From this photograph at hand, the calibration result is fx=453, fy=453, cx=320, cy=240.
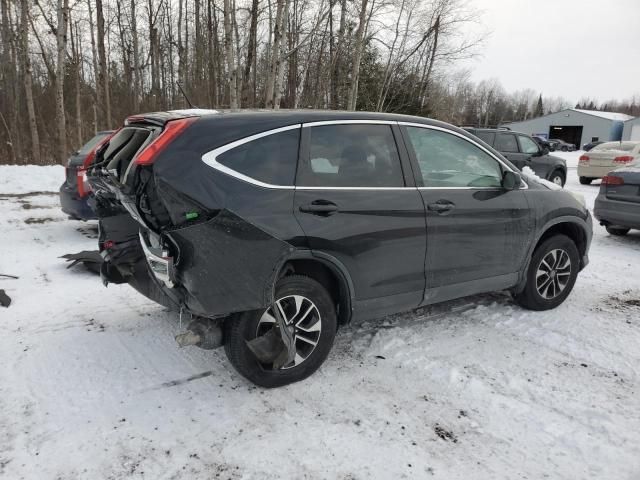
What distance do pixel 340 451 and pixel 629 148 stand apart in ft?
57.2

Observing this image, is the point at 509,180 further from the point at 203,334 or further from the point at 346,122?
the point at 203,334

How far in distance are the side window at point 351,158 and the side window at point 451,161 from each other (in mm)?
280

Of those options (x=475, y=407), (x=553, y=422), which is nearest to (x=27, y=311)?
(x=475, y=407)

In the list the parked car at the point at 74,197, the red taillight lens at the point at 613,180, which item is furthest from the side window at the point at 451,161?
the parked car at the point at 74,197

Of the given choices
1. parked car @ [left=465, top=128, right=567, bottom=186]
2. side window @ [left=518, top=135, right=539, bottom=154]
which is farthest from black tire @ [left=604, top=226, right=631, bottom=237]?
side window @ [left=518, top=135, right=539, bottom=154]

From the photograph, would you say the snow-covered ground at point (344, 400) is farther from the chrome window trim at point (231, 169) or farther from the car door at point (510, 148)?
the car door at point (510, 148)

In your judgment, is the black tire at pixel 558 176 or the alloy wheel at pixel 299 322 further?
the black tire at pixel 558 176

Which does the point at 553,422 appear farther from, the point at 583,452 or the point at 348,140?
the point at 348,140

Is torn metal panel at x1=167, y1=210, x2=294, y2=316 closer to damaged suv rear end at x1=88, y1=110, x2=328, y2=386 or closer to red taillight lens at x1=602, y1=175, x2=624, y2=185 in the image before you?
damaged suv rear end at x1=88, y1=110, x2=328, y2=386

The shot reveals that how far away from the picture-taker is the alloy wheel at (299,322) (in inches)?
121

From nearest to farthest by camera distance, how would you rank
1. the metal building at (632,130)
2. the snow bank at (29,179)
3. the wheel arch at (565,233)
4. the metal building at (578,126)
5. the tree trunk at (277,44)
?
the wheel arch at (565,233) → the snow bank at (29,179) → the tree trunk at (277,44) → the metal building at (632,130) → the metal building at (578,126)

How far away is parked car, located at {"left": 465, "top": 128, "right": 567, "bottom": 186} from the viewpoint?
1274 centimetres

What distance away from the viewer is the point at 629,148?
51.6ft

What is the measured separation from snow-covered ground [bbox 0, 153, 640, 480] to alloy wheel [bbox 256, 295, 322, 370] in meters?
0.26
